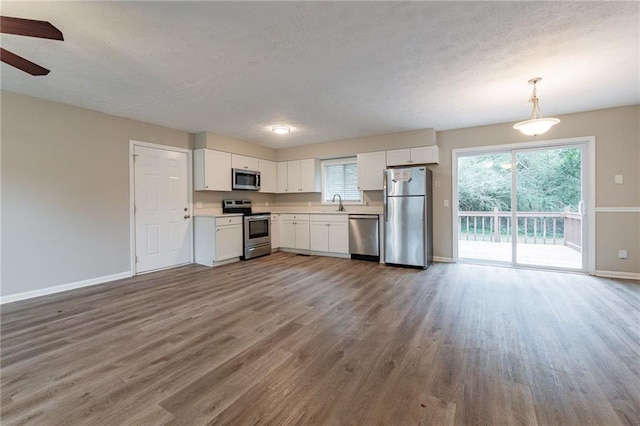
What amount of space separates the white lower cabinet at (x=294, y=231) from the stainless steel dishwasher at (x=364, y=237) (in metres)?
1.13

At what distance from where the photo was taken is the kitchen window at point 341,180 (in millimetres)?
6293

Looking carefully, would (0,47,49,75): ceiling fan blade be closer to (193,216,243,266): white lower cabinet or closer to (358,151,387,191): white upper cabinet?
(193,216,243,266): white lower cabinet

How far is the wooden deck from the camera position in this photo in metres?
4.49

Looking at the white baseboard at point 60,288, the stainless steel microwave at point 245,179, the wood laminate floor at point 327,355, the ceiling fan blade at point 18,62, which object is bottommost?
the wood laminate floor at point 327,355

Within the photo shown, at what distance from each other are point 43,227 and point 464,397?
485 cm

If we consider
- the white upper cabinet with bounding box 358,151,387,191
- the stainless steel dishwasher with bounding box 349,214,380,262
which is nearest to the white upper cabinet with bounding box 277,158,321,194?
the white upper cabinet with bounding box 358,151,387,191

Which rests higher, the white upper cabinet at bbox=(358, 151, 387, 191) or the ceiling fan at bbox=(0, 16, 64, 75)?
the ceiling fan at bbox=(0, 16, 64, 75)

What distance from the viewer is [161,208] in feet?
15.8

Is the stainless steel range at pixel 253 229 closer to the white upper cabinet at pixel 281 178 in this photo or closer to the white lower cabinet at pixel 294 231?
the white lower cabinet at pixel 294 231

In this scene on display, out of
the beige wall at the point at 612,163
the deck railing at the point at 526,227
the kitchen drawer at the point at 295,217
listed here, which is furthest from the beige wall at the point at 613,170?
the kitchen drawer at the point at 295,217

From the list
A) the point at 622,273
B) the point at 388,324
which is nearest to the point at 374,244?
the point at 388,324

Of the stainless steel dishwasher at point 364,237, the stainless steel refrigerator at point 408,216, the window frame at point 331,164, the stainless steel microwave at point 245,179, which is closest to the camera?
the stainless steel refrigerator at point 408,216

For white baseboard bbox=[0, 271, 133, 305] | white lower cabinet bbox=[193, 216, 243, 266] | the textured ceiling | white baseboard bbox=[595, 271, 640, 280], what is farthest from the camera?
white lower cabinet bbox=[193, 216, 243, 266]

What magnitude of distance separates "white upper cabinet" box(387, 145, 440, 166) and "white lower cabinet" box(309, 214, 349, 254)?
58.5 inches
